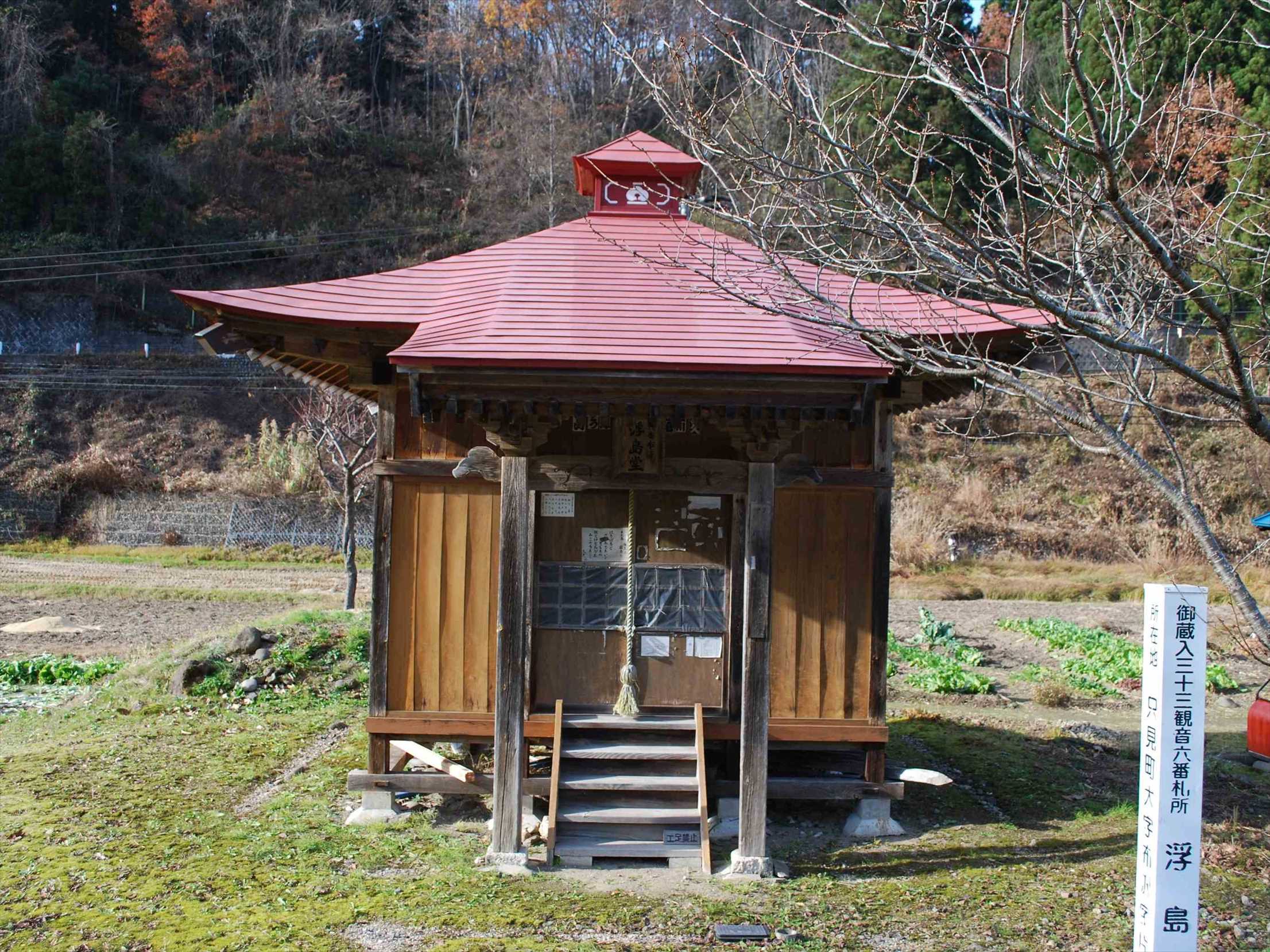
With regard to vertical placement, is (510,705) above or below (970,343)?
below

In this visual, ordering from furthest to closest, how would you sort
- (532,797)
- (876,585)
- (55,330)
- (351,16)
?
1. (351,16)
2. (55,330)
3. (532,797)
4. (876,585)

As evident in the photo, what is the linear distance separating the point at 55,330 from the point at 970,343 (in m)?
42.0

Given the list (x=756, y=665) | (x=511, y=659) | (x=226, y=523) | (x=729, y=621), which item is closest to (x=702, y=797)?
(x=756, y=665)

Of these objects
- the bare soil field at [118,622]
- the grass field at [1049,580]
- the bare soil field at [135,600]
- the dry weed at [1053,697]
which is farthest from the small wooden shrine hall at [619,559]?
the grass field at [1049,580]

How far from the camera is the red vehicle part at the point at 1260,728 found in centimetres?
1026

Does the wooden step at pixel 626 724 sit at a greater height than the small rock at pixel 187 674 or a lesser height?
greater

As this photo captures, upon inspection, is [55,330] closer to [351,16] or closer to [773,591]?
[351,16]

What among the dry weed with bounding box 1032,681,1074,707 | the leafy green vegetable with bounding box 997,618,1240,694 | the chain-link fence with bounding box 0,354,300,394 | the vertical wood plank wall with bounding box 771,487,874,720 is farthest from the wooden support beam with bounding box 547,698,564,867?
the chain-link fence with bounding box 0,354,300,394

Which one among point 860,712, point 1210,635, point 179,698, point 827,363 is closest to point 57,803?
point 179,698

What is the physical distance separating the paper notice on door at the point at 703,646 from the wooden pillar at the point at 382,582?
101 inches

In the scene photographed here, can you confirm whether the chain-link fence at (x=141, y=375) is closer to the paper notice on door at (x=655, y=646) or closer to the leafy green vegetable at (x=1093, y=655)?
the leafy green vegetable at (x=1093, y=655)

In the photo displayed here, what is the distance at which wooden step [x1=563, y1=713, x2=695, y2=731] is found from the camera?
795cm

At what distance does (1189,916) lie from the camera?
192 inches

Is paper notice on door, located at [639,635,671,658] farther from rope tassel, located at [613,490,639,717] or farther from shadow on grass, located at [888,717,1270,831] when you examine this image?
shadow on grass, located at [888,717,1270,831]
